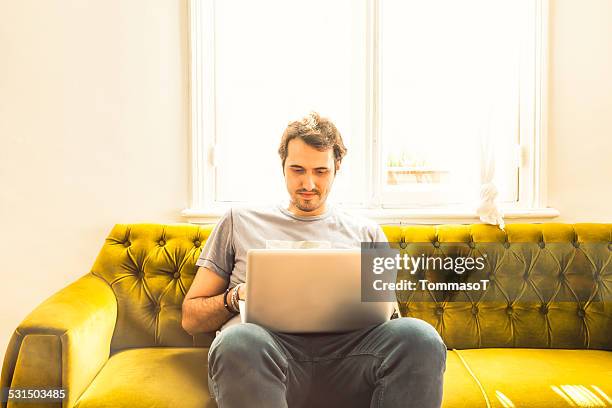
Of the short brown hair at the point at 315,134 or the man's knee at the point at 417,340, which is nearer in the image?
the man's knee at the point at 417,340

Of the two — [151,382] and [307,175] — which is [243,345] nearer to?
[151,382]

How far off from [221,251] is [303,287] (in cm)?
53

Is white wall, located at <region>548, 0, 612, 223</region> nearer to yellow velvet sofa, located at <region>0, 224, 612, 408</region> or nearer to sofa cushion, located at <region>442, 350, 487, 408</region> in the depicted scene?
yellow velvet sofa, located at <region>0, 224, 612, 408</region>

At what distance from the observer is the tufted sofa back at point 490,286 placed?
185 cm

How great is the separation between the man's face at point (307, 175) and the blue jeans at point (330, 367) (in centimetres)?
48

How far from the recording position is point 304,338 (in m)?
1.38

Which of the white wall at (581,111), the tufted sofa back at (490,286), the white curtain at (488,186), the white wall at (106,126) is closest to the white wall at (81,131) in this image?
the white wall at (106,126)

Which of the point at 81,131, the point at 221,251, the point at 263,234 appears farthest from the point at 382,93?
the point at 81,131

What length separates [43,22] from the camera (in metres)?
2.18

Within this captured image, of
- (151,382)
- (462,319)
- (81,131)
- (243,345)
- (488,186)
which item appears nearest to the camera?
(243,345)

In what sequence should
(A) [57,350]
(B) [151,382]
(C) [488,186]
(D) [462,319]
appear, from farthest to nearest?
(C) [488,186], (D) [462,319], (B) [151,382], (A) [57,350]

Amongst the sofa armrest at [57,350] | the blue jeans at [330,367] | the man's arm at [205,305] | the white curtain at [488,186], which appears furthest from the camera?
the white curtain at [488,186]

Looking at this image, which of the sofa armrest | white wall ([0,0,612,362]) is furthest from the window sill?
the sofa armrest

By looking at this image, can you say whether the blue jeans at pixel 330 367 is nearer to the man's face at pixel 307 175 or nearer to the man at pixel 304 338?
the man at pixel 304 338
